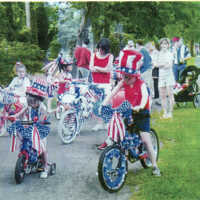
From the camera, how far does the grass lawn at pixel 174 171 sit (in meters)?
4.25

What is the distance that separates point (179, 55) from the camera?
11.7m

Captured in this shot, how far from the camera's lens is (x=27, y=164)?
4.89 meters

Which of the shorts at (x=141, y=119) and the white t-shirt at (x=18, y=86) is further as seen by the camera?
the white t-shirt at (x=18, y=86)

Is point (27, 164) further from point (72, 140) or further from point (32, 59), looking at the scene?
point (32, 59)

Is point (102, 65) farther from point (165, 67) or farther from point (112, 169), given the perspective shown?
→ point (112, 169)

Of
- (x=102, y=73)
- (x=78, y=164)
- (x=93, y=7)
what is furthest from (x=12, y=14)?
(x=78, y=164)

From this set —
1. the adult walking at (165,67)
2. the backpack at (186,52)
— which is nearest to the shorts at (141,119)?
the adult walking at (165,67)

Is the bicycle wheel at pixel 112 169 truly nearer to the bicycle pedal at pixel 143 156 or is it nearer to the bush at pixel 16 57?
the bicycle pedal at pixel 143 156

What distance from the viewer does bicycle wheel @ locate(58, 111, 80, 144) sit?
23.0 feet

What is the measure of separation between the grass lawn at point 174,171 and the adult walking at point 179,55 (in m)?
3.70

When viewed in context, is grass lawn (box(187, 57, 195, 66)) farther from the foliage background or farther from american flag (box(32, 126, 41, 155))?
american flag (box(32, 126, 41, 155))

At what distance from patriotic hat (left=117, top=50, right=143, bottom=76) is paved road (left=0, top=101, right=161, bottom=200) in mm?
1425

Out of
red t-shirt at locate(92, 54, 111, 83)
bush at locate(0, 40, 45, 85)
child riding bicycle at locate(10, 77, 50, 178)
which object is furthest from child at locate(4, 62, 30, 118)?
bush at locate(0, 40, 45, 85)

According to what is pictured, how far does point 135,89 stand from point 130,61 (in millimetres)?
367
